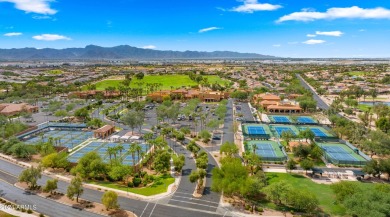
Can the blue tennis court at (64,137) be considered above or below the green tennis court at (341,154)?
below

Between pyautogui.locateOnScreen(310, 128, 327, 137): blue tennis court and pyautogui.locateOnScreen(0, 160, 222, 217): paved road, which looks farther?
pyautogui.locateOnScreen(310, 128, 327, 137): blue tennis court

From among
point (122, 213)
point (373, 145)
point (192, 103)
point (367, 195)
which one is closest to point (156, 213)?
point (122, 213)

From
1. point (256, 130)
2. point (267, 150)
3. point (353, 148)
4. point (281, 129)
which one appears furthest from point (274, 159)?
point (281, 129)

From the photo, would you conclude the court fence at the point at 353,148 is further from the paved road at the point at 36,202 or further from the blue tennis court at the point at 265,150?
the paved road at the point at 36,202

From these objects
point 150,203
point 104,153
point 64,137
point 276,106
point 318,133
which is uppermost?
point 276,106

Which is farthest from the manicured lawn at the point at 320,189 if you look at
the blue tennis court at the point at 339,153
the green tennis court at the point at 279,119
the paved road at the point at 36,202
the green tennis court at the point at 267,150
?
the green tennis court at the point at 279,119

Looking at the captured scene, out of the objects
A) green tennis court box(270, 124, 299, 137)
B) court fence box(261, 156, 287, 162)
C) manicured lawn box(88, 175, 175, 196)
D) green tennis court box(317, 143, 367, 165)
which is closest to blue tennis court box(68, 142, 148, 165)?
manicured lawn box(88, 175, 175, 196)

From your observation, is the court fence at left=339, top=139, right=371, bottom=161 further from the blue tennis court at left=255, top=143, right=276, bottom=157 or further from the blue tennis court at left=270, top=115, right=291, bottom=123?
the blue tennis court at left=270, top=115, right=291, bottom=123

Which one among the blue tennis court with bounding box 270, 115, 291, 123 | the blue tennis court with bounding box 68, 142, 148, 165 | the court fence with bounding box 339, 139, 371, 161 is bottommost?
the blue tennis court with bounding box 68, 142, 148, 165

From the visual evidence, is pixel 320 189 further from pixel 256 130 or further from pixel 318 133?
pixel 256 130
